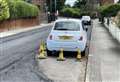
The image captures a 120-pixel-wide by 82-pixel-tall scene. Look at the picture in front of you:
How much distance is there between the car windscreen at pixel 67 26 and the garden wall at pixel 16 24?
2424 centimetres

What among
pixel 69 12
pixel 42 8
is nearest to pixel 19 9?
pixel 42 8

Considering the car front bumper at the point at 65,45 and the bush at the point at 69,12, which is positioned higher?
the car front bumper at the point at 65,45

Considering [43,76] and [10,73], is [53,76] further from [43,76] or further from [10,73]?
[10,73]

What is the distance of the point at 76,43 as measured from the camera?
1739 centimetres

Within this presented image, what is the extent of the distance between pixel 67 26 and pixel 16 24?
104ft

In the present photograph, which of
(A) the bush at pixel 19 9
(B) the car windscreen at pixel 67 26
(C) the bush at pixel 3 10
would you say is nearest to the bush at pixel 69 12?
(A) the bush at pixel 19 9

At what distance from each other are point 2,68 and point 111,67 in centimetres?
353

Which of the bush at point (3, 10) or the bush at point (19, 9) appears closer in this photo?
the bush at point (3, 10)

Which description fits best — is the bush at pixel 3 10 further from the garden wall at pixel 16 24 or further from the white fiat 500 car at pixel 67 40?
the white fiat 500 car at pixel 67 40

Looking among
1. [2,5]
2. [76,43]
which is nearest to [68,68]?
[76,43]

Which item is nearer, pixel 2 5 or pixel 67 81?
pixel 67 81

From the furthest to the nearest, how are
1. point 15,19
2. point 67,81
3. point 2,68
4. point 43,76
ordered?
point 15,19, point 2,68, point 43,76, point 67,81

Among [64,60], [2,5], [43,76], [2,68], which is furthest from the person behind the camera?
[2,5]

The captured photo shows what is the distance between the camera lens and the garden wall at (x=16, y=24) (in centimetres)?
4266
